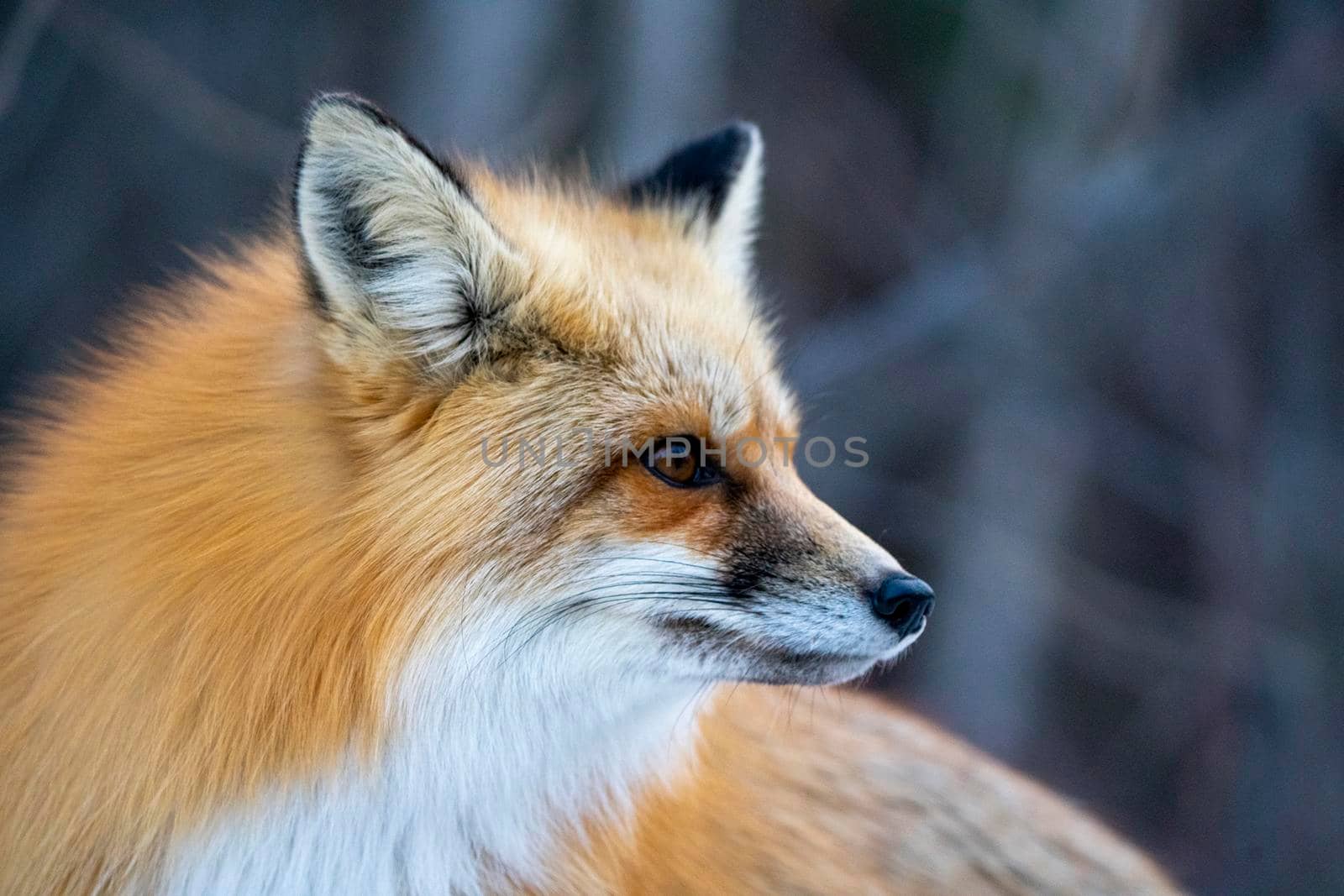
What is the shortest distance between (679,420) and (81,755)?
1.42 metres

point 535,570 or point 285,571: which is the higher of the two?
point 535,570

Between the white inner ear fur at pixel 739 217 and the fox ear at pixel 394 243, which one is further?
the white inner ear fur at pixel 739 217

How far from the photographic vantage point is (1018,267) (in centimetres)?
724

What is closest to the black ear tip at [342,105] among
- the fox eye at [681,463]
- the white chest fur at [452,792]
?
the fox eye at [681,463]

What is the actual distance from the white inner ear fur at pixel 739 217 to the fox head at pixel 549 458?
0.79m

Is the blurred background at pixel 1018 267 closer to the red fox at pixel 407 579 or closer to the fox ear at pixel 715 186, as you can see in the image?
the fox ear at pixel 715 186

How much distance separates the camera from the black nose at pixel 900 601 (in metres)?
2.53

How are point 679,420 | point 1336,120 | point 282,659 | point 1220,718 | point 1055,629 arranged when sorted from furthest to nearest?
1. point 1055,629
2. point 1220,718
3. point 1336,120
4. point 679,420
5. point 282,659

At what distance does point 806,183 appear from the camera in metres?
10.9

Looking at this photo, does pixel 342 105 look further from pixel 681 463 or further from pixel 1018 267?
pixel 1018 267

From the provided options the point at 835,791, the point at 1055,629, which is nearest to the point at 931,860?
the point at 835,791

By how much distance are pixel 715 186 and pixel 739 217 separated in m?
0.14

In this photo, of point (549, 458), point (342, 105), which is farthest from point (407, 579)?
point (342, 105)

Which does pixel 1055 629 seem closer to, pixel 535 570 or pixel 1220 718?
pixel 1220 718
